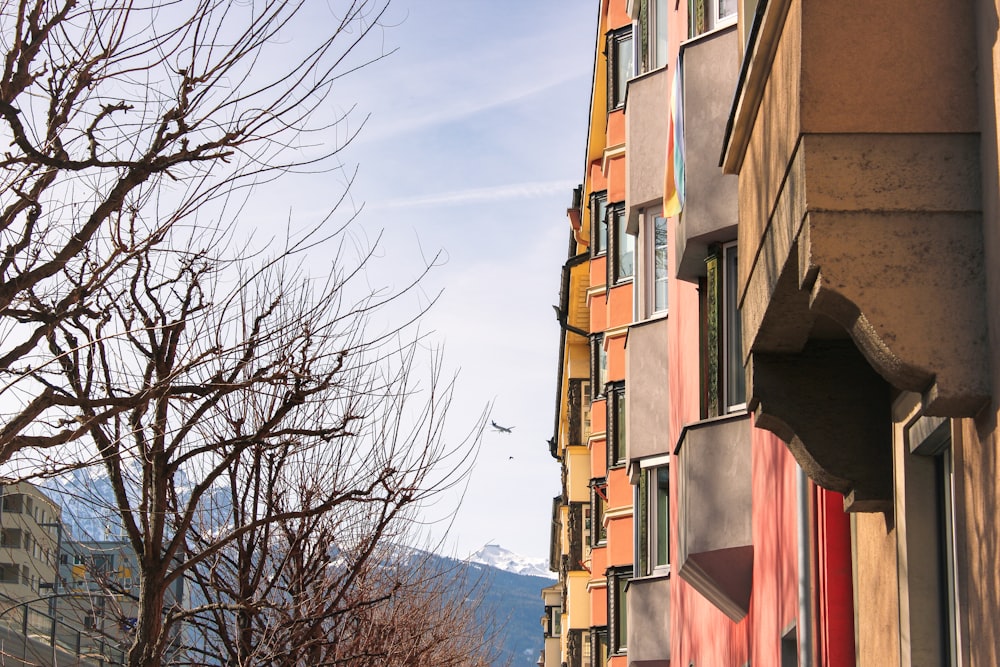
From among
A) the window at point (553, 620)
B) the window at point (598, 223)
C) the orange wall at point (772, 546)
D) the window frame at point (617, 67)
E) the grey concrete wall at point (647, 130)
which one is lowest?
the orange wall at point (772, 546)

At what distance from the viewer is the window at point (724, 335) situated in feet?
39.9

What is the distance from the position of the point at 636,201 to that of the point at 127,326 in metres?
8.20

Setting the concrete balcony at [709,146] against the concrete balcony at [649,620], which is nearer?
the concrete balcony at [709,146]

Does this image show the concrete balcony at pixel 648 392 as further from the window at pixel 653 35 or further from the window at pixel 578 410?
the window at pixel 578 410

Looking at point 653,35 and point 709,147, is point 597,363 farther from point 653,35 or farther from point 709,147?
point 709,147

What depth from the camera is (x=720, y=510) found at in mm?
11961

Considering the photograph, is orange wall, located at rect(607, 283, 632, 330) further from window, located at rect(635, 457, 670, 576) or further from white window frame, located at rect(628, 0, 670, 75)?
white window frame, located at rect(628, 0, 670, 75)

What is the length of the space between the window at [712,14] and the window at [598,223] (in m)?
19.4

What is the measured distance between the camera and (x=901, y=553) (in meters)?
6.30

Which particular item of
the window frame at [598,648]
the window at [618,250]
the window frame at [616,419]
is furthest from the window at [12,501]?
the window frame at [598,648]

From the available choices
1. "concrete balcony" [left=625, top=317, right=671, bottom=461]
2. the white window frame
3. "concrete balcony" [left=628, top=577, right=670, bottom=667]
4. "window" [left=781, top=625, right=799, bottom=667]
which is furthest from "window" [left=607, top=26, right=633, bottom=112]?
"window" [left=781, top=625, right=799, bottom=667]

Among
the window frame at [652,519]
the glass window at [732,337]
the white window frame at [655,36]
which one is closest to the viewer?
the glass window at [732,337]

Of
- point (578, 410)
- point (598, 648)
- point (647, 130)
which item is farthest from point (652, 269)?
point (578, 410)

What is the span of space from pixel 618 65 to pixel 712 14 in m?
15.4
